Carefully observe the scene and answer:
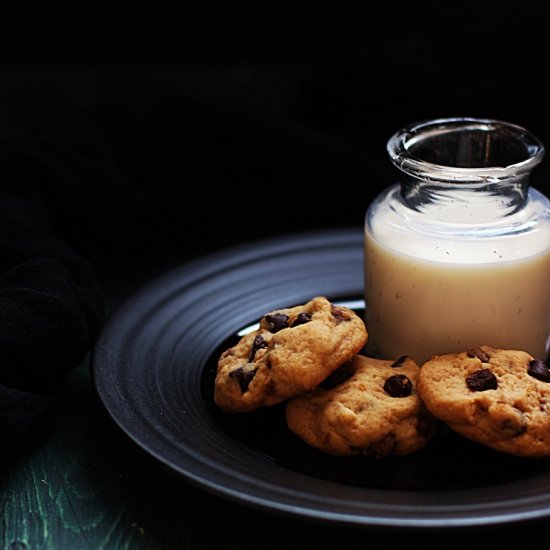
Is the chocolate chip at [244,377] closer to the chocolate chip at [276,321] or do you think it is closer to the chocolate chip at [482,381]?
the chocolate chip at [276,321]

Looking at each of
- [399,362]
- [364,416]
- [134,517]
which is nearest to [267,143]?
[399,362]

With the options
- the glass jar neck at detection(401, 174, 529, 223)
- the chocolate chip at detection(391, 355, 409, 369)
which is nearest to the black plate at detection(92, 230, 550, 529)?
the chocolate chip at detection(391, 355, 409, 369)

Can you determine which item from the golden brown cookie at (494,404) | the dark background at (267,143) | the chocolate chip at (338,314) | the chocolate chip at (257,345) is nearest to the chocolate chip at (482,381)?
the golden brown cookie at (494,404)

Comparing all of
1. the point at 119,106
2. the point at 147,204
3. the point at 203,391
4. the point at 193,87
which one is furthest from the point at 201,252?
the point at 193,87

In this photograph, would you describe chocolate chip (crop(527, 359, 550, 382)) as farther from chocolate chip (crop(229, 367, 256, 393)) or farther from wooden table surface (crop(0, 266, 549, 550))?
chocolate chip (crop(229, 367, 256, 393))

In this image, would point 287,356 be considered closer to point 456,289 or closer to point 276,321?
point 276,321

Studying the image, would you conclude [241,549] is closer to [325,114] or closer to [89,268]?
[89,268]

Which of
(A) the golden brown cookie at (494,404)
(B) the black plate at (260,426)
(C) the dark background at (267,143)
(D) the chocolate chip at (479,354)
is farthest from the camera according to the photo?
(C) the dark background at (267,143)
